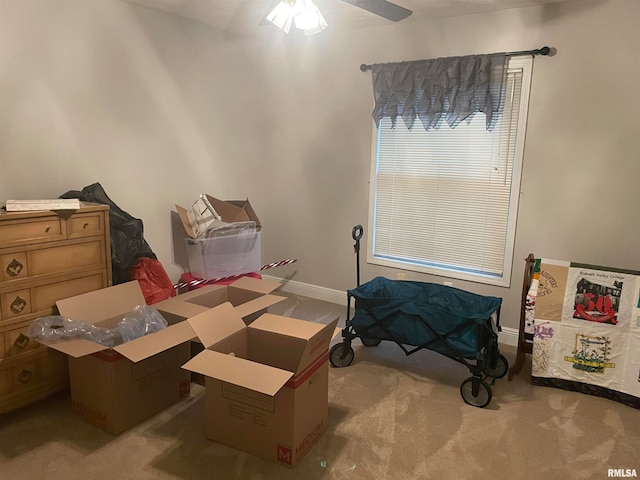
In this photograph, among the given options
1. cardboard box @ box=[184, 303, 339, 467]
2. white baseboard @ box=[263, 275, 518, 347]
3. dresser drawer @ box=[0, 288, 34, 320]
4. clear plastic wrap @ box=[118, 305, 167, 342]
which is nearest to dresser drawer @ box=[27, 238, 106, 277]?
dresser drawer @ box=[0, 288, 34, 320]

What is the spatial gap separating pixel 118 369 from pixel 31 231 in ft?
2.75

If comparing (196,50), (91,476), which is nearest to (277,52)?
(196,50)

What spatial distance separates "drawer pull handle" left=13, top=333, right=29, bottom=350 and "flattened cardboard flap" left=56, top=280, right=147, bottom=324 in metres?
0.20

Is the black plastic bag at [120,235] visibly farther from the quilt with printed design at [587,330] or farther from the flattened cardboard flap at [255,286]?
the quilt with printed design at [587,330]

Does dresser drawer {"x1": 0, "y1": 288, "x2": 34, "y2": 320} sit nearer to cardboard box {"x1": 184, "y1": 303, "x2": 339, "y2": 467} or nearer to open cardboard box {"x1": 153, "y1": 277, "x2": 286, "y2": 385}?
open cardboard box {"x1": 153, "y1": 277, "x2": 286, "y2": 385}

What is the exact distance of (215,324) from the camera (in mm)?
2260

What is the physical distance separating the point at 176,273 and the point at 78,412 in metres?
1.68

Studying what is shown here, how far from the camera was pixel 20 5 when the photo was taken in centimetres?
273

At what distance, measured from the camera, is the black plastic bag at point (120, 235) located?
2.95m

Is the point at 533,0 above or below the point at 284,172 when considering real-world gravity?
above

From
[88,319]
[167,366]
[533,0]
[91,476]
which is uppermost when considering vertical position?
[533,0]

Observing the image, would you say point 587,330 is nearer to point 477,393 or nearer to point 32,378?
point 477,393

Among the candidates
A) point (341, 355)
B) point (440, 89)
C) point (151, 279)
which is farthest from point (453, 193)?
point (151, 279)

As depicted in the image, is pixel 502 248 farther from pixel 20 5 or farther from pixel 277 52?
pixel 20 5
